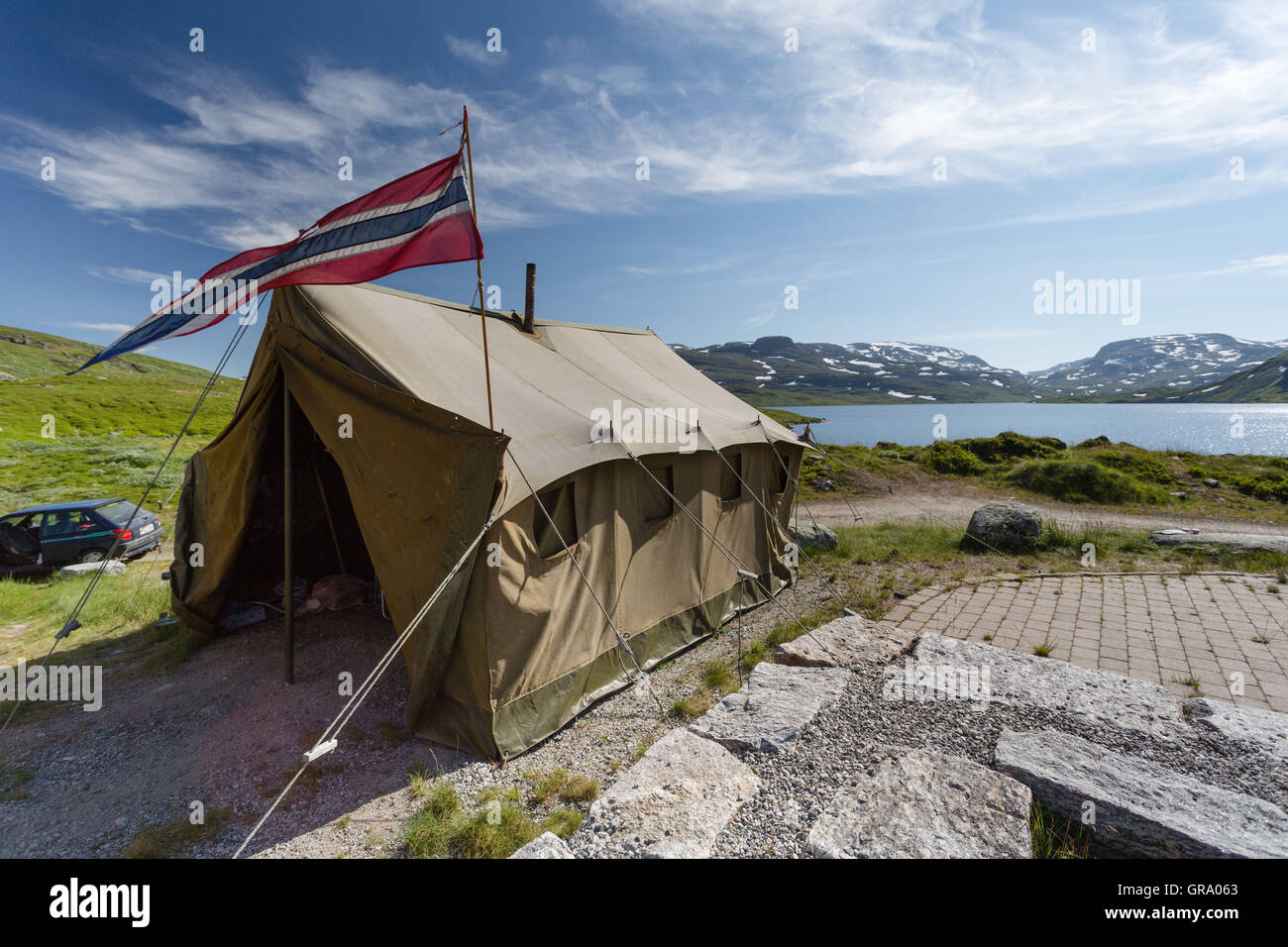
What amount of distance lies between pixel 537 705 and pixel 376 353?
3460 millimetres

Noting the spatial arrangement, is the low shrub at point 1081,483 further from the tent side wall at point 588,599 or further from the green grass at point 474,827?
the green grass at point 474,827

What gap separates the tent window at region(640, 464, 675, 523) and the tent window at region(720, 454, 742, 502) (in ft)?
3.93

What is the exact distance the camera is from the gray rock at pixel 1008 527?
10337 mm

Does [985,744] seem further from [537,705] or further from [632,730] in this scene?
[537,705]

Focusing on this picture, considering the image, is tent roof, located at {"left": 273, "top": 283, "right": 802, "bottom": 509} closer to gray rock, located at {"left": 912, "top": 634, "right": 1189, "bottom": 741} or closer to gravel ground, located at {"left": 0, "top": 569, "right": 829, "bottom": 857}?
gravel ground, located at {"left": 0, "top": 569, "right": 829, "bottom": 857}

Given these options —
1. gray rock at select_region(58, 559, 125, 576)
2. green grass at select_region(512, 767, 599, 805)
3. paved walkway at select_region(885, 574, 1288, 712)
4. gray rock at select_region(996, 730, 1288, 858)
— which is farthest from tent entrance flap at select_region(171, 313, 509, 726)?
paved walkway at select_region(885, 574, 1288, 712)

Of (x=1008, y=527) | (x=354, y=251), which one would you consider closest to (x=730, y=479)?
(x=354, y=251)

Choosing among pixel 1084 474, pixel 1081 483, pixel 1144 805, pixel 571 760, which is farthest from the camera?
pixel 1084 474

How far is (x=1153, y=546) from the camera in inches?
402

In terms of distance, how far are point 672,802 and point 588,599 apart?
6.84 ft

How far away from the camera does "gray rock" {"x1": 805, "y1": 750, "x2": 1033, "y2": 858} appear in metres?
3.12

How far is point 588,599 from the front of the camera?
5227mm

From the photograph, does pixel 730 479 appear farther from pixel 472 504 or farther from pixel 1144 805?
pixel 1144 805
